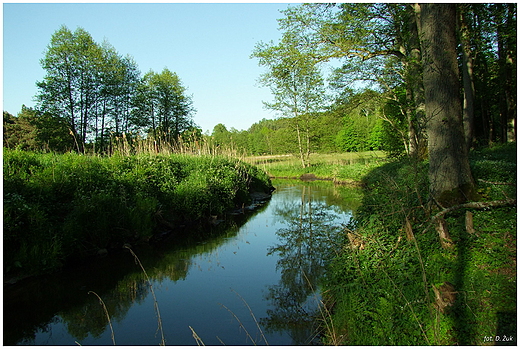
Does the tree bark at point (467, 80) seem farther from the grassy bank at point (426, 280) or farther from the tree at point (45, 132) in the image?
the tree at point (45, 132)

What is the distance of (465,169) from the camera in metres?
5.54

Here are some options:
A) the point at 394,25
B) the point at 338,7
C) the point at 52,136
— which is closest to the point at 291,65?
the point at 338,7

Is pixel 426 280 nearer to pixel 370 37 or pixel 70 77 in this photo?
pixel 370 37

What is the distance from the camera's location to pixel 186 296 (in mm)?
5652

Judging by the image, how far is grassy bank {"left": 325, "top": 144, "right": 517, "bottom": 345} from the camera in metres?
3.18

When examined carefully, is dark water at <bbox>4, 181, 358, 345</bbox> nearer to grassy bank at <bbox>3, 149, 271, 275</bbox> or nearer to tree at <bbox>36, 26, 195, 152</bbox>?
grassy bank at <bbox>3, 149, 271, 275</bbox>

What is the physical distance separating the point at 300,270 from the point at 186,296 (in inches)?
79.1

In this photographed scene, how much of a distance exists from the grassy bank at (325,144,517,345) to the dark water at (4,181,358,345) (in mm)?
548

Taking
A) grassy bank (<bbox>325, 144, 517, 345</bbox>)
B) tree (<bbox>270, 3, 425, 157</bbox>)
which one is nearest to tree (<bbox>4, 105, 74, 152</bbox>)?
tree (<bbox>270, 3, 425, 157</bbox>)

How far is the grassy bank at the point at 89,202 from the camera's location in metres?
6.34

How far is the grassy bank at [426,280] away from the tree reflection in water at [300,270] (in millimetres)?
376

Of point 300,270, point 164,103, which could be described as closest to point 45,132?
point 164,103

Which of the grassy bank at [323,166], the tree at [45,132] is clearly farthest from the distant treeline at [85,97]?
the grassy bank at [323,166]

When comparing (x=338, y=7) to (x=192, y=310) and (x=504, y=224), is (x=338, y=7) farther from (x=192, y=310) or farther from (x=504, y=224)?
(x=192, y=310)
